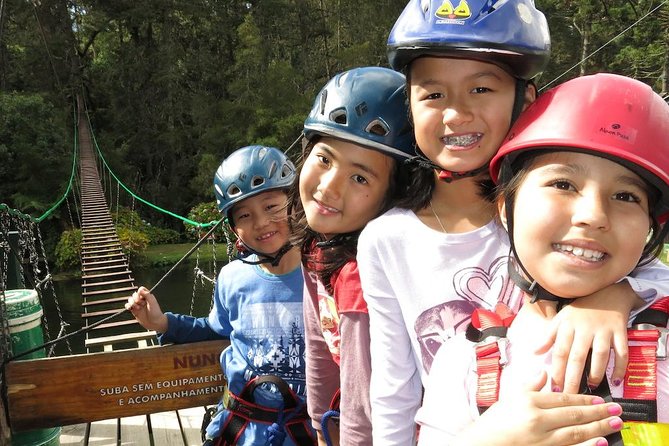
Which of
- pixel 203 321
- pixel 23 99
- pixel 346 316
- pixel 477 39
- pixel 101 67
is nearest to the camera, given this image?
pixel 477 39

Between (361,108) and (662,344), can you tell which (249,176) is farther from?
(662,344)

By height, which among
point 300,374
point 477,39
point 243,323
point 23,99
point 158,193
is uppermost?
point 23,99

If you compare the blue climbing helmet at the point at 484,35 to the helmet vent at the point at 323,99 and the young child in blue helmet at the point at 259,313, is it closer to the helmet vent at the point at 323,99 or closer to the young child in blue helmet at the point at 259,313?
the helmet vent at the point at 323,99

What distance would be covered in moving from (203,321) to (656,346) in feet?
5.30

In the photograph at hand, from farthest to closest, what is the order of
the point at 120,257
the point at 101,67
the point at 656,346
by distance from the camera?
the point at 101,67 → the point at 120,257 → the point at 656,346

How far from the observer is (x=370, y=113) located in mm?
1104

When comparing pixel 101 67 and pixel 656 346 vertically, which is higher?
pixel 101 67

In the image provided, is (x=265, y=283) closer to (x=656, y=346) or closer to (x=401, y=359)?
(x=401, y=359)

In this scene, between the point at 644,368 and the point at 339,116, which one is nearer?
the point at 644,368

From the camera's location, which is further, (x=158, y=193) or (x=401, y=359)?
(x=158, y=193)

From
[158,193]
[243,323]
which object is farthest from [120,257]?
[158,193]

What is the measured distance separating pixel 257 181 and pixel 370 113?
0.73 metres

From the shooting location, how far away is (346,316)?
100 cm

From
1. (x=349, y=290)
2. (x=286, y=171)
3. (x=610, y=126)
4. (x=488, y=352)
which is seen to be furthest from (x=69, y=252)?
(x=610, y=126)
